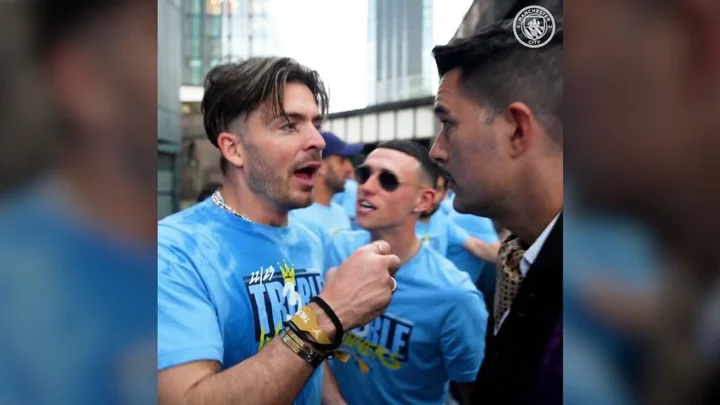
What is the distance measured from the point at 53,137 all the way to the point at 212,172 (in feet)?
1.75

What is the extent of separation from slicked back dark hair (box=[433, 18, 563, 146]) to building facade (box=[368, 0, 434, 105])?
97 mm

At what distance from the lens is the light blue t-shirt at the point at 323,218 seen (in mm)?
1741

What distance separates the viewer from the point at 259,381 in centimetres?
162

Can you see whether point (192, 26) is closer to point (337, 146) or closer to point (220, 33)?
point (220, 33)

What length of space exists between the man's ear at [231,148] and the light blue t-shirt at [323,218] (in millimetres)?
232

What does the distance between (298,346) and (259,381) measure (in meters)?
0.15

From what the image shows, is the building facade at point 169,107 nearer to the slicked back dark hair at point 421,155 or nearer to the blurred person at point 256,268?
the blurred person at point 256,268

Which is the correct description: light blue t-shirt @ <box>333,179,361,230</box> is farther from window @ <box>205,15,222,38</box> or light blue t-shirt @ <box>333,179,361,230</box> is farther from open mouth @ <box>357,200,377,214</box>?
window @ <box>205,15,222,38</box>

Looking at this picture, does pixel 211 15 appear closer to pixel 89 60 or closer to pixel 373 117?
pixel 89 60

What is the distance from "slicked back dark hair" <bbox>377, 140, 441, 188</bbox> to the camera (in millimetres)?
1707

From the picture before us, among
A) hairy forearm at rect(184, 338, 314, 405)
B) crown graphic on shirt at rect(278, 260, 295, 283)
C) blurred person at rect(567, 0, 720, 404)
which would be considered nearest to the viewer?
hairy forearm at rect(184, 338, 314, 405)

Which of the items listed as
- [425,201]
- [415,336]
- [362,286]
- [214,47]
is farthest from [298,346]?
[214,47]

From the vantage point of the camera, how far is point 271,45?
169cm

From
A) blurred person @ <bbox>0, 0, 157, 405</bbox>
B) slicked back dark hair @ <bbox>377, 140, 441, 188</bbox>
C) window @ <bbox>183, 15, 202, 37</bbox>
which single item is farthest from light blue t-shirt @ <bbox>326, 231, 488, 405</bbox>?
window @ <bbox>183, 15, 202, 37</bbox>
